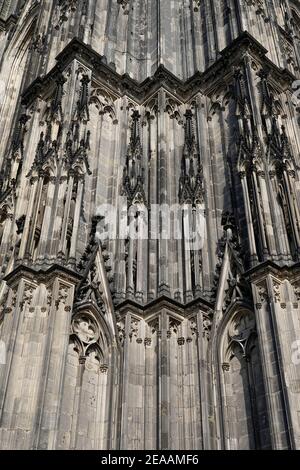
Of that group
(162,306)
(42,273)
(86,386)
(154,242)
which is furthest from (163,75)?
(86,386)

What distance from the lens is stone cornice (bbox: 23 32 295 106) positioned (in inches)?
771

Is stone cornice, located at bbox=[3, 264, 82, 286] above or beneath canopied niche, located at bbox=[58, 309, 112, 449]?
above

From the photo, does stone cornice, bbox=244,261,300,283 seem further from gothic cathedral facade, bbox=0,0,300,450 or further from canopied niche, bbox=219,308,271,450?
canopied niche, bbox=219,308,271,450

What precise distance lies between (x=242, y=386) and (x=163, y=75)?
11268 mm

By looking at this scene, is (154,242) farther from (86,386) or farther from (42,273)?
(86,386)

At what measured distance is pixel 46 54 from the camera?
2236 cm

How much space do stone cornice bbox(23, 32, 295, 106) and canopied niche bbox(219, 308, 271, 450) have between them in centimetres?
919

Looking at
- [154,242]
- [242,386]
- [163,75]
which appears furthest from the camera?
[163,75]

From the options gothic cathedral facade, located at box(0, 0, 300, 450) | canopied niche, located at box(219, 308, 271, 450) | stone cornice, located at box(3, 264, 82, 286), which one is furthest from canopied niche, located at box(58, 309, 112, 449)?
canopied niche, located at box(219, 308, 271, 450)

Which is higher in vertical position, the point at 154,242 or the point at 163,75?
the point at 163,75

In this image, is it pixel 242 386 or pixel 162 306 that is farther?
pixel 162 306

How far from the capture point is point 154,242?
53.7 feet

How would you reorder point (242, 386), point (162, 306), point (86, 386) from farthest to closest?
point (162, 306) < point (86, 386) < point (242, 386)

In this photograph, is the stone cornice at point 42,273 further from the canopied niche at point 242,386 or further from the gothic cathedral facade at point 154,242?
the canopied niche at point 242,386
